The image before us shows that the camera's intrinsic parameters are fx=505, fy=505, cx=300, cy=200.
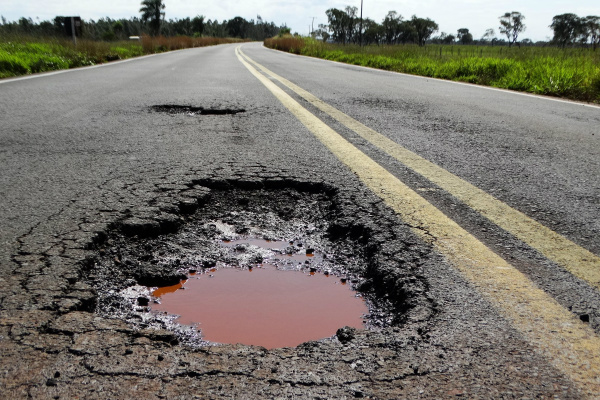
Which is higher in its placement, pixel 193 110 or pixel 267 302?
pixel 193 110

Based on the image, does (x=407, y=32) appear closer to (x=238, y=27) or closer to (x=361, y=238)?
(x=238, y=27)

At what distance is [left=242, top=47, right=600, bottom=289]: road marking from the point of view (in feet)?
5.12

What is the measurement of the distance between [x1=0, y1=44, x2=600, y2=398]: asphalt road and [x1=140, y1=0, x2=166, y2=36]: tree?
7173cm

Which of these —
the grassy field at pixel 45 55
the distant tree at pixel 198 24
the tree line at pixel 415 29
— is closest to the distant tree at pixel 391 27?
the tree line at pixel 415 29

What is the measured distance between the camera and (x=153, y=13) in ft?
230

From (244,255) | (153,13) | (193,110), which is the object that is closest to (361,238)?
(244,255)

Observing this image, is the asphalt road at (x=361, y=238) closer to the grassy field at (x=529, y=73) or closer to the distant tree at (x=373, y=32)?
the grassy field at (x=529, y=73)

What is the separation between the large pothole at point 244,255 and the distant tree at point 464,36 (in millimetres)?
139682

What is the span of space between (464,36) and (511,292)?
14212 centimetres

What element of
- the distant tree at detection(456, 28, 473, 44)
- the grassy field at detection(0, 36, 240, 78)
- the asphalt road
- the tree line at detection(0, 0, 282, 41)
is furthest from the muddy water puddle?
the distant tree at detection(456, 28, 473, 44)

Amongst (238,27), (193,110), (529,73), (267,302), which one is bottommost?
(267,302)

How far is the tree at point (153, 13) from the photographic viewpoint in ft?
227

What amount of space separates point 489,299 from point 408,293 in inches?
8.6

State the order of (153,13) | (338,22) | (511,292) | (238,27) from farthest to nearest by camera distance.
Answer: (238,27) < (338,22) < (153,13) < (511,292)
